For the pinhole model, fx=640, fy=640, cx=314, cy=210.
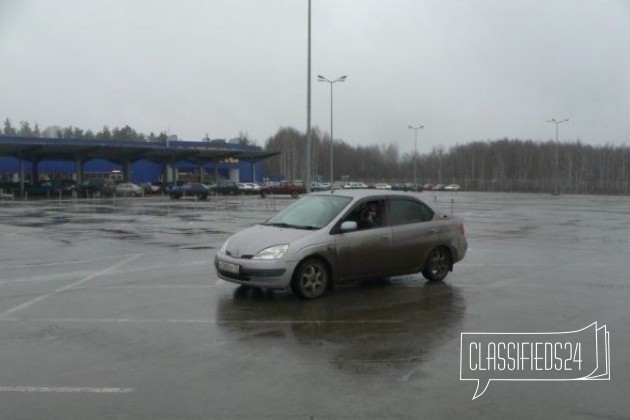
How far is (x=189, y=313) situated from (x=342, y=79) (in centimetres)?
4725

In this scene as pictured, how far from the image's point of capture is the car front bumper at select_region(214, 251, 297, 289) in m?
8.77

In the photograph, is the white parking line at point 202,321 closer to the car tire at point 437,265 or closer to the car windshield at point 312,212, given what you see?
the car windshield at point 312,212

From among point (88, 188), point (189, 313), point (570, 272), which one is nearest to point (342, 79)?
point (88, 188)

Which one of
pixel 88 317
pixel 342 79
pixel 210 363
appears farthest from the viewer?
pixel 342 79

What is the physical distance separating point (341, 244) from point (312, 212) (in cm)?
91

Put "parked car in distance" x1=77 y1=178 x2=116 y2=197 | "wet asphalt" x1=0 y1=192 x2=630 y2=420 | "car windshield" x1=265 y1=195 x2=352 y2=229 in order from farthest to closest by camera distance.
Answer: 1. "parked car in distance" x1=77 y1=178 x2=116 y2=197
2. "car windshield" x1=265 y1=195 x2=352 y2=229
3. "wet asphalt" x1=0 y1=192 x2=630 y2=420

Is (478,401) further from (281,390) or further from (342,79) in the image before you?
(342,79)

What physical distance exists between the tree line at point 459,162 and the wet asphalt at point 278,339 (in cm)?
10606

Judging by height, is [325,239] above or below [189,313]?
above

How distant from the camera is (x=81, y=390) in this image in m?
5.28

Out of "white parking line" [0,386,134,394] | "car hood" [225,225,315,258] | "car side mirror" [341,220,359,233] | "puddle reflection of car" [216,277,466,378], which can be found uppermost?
"car side mirror" [341,220,359,233]

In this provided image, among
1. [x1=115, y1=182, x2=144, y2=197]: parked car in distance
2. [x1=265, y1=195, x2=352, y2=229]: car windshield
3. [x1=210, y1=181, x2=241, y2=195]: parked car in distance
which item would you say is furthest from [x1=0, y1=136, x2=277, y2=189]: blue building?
[x1=265, y1=195, x2=352, y2=229]: car windshield

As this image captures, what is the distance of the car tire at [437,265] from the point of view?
10625 mm

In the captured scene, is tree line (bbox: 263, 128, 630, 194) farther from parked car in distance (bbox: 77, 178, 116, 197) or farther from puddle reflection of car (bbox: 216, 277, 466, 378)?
puddle reflection of car (bbox: 216, 277, 466, 378)
